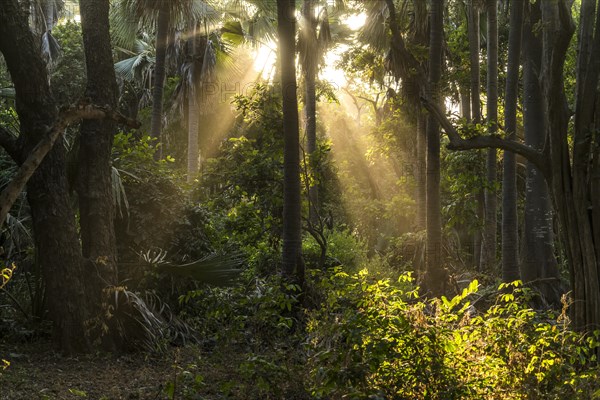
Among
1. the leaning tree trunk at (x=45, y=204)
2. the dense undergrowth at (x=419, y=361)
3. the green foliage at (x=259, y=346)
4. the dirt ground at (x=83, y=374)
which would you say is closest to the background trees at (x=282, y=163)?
the leaning tree trunk at (x=45, y=204)

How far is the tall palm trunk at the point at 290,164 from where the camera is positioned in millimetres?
10492

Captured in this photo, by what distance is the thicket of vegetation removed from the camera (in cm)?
614

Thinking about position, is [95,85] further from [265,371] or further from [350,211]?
[350,211]

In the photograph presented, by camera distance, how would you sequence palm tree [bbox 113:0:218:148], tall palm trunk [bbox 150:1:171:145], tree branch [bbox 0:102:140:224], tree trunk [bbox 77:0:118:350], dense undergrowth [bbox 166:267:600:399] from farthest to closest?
1. tall palm trunk [bbox 150:1:171:145]
2. palm tree [bbox 113:0:218:148]
3. tree trunk [bbox 77:0:118:350]
4. dense undergrowth [bbox 166:267:600:399]
5. tree branch [bbox 0:102:140:224]

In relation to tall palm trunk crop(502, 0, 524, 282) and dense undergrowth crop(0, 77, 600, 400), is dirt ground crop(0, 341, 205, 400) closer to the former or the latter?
dense undergrowth crop(0, 77, 600, 400)

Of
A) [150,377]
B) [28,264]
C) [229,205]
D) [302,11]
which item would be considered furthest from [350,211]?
[150,377]

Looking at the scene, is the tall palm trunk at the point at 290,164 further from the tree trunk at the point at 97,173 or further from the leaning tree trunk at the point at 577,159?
the leaning tree trunk at the point at 577,159

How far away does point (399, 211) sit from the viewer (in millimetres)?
27453

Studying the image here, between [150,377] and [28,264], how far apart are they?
3.74 meters

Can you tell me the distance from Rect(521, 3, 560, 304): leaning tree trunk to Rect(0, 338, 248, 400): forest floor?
8.25 metres

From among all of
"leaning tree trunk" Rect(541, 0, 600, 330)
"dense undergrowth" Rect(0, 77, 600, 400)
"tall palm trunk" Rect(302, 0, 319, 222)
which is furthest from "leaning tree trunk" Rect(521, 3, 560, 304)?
"leaning tree trunk" Rect(541, 0, 600, 330)

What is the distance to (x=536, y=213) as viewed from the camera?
1488 centimetres

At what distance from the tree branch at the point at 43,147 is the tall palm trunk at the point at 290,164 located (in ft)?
10.2

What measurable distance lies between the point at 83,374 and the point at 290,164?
14.2ft
